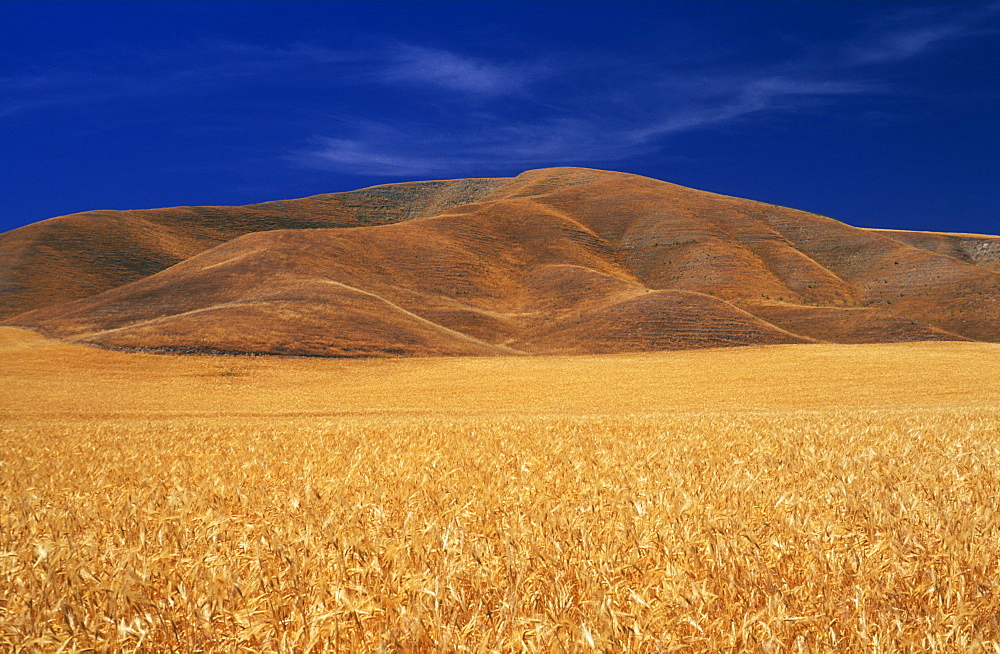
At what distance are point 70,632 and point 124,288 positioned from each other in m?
82.4

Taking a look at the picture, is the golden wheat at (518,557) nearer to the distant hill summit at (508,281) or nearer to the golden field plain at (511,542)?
the golden field plain at (511,542)

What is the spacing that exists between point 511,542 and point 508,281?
274 feet

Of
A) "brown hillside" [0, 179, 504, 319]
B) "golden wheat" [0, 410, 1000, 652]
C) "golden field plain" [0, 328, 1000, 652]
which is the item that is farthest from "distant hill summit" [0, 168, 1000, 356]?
"golden wheat" [0, 410, 1000, 652]

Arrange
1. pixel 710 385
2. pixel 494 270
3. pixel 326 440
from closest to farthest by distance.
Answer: pixel 326 440
pixel 710 385
pixel 494 270

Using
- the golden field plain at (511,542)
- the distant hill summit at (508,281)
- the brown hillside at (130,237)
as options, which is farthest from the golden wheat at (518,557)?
the brown hillside at (130,237)

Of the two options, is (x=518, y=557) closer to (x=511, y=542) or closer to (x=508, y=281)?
(x=511, y=542)

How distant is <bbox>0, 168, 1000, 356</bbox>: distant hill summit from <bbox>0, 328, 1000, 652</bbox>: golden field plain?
44.5 meters

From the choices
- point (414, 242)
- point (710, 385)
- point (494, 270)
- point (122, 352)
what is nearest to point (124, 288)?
point (122, 352)

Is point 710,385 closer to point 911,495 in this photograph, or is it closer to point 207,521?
point 911,495

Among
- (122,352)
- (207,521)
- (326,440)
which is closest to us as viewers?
(207,521)

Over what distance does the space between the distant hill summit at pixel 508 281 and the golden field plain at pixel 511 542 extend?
146ft

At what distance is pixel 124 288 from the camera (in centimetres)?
7200

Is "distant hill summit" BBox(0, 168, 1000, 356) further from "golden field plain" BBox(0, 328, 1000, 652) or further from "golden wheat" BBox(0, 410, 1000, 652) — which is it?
"golden wheat" BBox(0, 410, 1000, 652)

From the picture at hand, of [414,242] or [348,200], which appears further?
[348,200]
